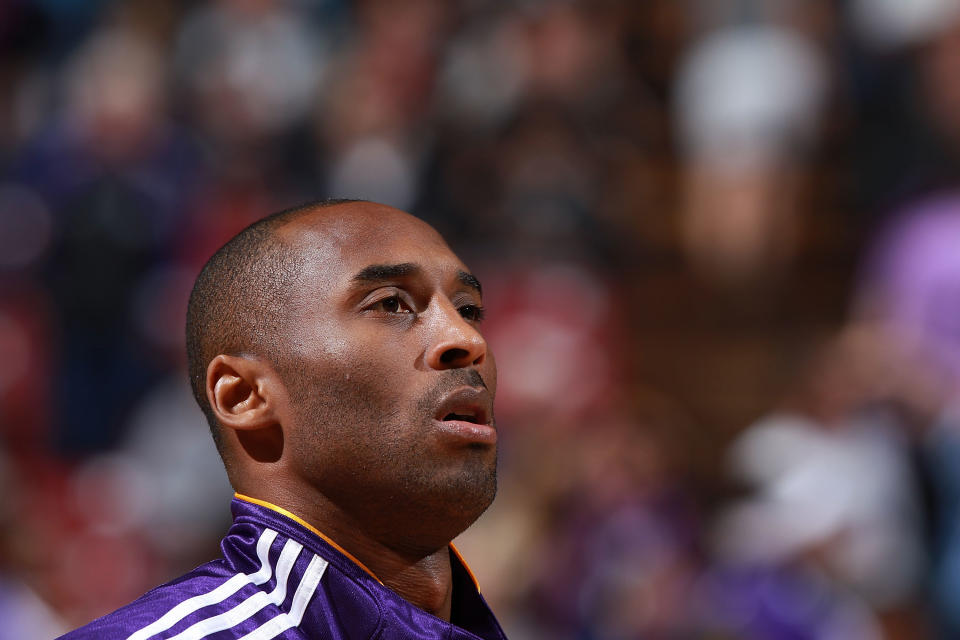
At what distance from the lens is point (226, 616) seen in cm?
193

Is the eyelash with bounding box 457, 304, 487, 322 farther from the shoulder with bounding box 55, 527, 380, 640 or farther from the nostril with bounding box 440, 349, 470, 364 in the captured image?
the shoulder with bounding box 55, 527, 380, 640

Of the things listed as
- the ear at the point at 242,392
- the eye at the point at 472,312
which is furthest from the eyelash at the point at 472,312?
the ear at the point at 242,392

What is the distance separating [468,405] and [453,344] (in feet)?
0.34

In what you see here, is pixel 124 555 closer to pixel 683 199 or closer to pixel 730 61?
pixel 683 199

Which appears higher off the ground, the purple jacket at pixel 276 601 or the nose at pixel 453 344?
the nose at pixel 453 344

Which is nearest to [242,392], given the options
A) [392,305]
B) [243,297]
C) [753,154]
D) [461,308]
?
[243,297]

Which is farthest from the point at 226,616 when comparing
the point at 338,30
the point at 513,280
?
the point at 338,30

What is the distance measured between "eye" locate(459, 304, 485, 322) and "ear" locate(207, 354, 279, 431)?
14.8 inches

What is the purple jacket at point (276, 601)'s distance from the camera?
6.24ft

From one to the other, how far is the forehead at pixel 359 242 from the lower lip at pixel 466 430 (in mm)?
288

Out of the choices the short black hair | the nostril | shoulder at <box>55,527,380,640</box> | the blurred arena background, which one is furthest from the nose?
the blurred arena background

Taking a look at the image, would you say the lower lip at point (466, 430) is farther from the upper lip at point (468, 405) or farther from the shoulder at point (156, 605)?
the shoulder at point (156, 605)

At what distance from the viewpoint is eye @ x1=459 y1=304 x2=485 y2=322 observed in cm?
228

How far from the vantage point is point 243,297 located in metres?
2.16
